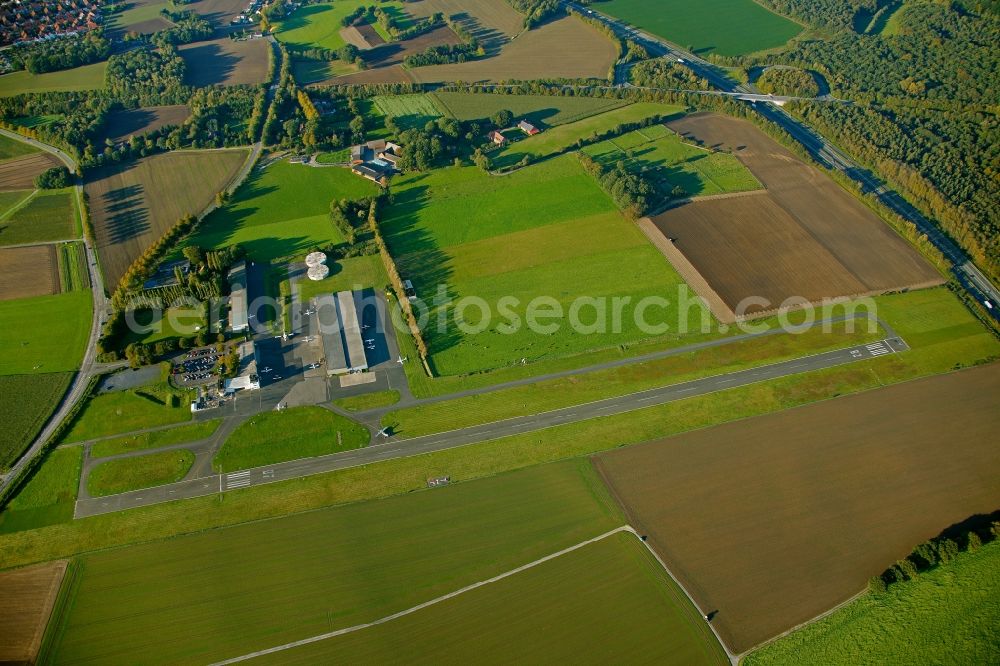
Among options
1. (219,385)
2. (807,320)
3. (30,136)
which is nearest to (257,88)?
(30,136)

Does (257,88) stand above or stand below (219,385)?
above

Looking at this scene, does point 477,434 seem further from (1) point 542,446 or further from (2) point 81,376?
(2) point 81,376

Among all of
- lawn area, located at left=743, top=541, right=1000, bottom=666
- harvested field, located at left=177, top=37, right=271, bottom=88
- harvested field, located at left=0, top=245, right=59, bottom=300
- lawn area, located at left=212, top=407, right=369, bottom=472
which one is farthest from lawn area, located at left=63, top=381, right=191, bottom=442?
harvested field, located at left=177, top=37, right=271, bottom=88

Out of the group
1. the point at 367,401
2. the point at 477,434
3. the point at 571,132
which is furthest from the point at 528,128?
the point at 477,434

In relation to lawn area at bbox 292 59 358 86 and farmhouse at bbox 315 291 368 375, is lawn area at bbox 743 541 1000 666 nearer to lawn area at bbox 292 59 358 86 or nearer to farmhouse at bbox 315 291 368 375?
farmhouse at bbox 315 291 368 375

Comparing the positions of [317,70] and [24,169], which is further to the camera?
[317,70]

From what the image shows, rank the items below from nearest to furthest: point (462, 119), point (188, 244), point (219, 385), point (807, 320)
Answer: point (219, 385) → point (807, 320) → point (188, 244) → point (462, 119)

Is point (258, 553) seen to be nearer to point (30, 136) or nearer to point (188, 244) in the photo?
point (188, 244)
